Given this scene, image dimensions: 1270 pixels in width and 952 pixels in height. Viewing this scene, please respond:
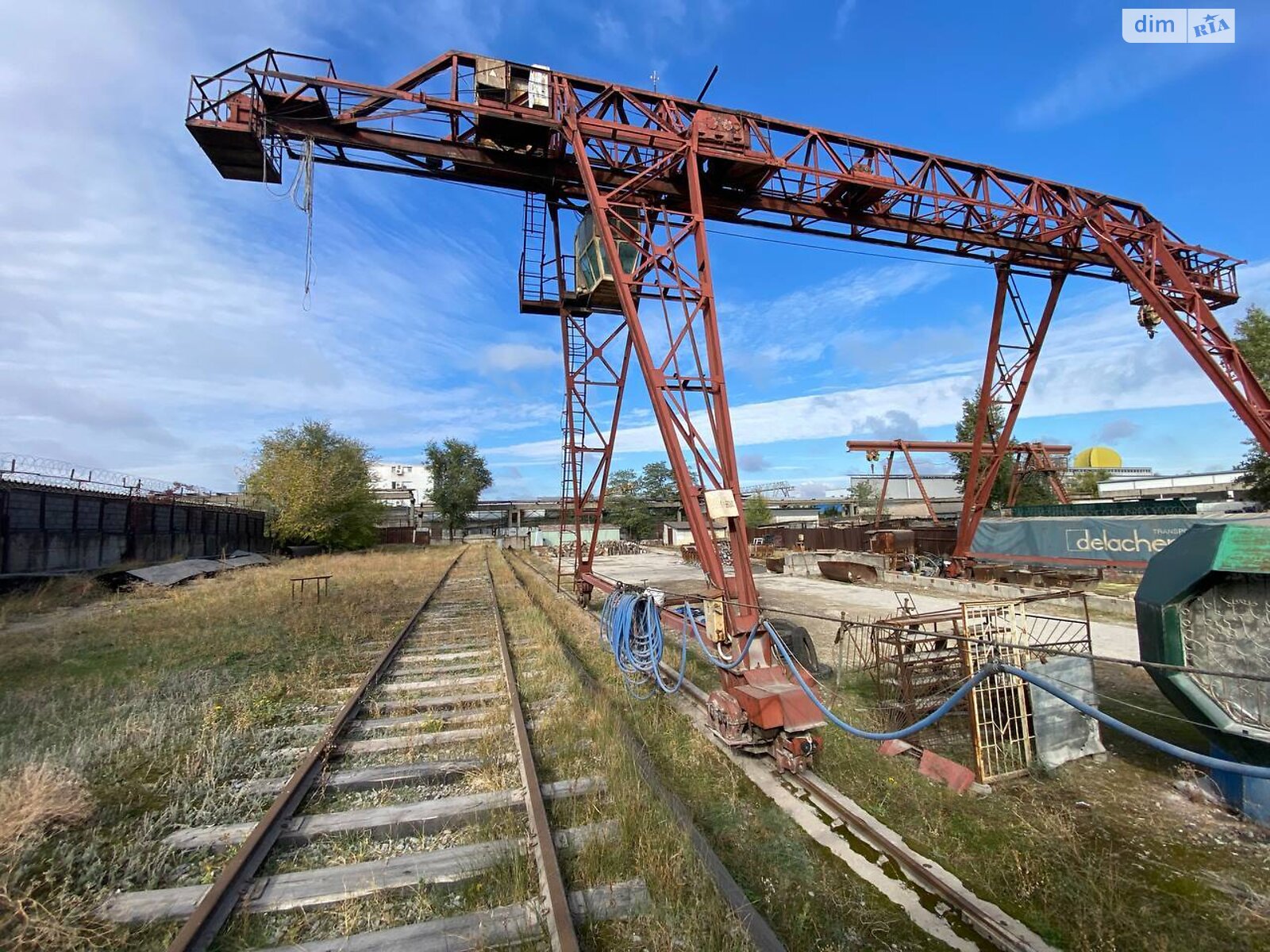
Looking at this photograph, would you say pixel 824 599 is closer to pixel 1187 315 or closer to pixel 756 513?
pixel 1187 315

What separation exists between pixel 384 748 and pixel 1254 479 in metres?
32.7

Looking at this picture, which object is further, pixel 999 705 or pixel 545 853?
pixel 999 705

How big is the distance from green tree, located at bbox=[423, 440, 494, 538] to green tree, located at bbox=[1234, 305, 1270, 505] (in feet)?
187

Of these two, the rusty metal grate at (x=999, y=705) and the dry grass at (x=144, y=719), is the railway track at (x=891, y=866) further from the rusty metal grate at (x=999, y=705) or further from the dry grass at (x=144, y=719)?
the dry grass at (x=144, y=719)

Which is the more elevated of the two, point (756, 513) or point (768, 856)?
point (756, 513)

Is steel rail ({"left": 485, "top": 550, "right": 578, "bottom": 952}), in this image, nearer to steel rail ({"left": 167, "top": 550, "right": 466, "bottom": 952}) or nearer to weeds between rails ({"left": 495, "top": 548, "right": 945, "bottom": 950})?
weeds between rails ({"left": 495, "top": 548, "right": 945, "bottom": 950})

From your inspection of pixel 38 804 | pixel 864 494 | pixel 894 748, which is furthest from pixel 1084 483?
pixel 38 804

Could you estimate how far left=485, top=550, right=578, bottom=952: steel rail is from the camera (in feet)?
8.61

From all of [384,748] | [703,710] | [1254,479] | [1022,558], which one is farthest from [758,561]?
[384,748]

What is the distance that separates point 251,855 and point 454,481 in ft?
196

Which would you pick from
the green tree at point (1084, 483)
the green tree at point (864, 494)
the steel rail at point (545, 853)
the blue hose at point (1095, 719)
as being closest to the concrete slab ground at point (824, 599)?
the blue hose at point (1095, 719)

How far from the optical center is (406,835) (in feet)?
12.3

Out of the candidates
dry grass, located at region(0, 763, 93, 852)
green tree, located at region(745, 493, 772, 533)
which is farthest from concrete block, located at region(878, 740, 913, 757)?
green tree, located at region(745, 493, 772, 533)

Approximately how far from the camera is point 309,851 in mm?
3529
